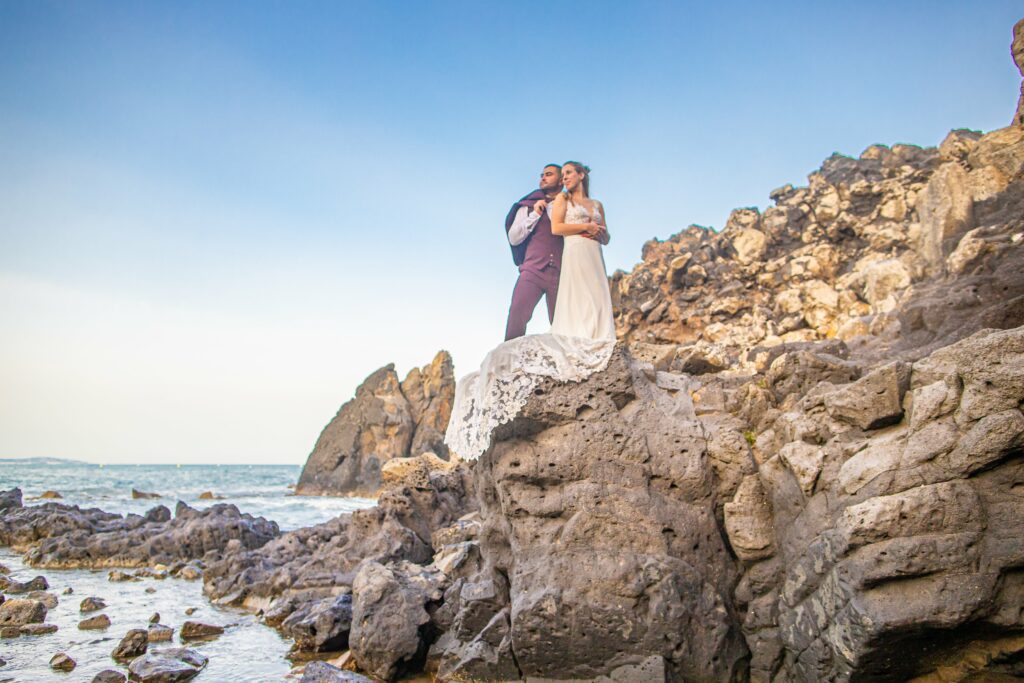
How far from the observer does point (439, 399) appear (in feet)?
181

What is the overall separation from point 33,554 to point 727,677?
17701mm

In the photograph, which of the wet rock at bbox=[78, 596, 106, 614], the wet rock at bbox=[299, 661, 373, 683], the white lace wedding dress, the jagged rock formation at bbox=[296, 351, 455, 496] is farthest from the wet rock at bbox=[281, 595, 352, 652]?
the jagged rock formation at bbox=[296, 351, 455, 496]

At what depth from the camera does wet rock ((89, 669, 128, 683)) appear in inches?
242

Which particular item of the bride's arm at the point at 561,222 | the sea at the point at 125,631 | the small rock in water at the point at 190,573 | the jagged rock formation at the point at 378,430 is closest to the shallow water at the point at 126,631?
the sea at the point at 125,631

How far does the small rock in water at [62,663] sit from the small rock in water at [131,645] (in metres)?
0.50

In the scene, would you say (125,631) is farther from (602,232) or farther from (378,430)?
(378,430)

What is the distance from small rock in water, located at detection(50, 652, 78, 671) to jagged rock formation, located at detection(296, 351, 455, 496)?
4323 centimetres

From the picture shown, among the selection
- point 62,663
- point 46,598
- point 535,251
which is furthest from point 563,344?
point 46,598

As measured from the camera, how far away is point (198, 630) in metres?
8.55

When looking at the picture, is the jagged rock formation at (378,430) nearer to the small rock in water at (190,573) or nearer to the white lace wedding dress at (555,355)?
the small rock in water at (190,573)

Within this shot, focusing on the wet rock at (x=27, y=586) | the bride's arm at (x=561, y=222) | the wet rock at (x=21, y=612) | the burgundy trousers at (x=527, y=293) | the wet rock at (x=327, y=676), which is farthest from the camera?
the wet rock at (x=27, y=586)

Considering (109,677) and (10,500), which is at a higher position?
(10,500)

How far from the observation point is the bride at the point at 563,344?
592 centimetres

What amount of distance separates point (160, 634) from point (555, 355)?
24.0ft
